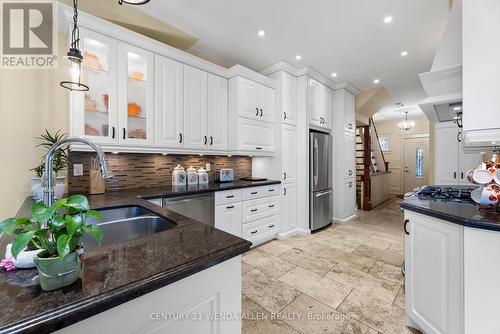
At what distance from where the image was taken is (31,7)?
1.99m

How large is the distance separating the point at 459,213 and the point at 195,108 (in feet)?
8.90

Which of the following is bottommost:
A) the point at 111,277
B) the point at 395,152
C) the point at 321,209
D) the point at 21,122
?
the point at 321,209

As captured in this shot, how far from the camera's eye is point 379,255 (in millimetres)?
2918

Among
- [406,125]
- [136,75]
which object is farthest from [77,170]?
[406,125]

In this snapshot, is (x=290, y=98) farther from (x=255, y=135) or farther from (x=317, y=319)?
(x=317, y=319)

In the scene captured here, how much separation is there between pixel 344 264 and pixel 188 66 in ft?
10.4

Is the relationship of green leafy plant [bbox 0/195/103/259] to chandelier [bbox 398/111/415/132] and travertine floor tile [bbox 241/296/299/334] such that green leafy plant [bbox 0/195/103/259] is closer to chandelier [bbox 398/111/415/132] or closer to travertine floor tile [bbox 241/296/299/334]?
travertine floor tile [bbox 241/296/299/334]

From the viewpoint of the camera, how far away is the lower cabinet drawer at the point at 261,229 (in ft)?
9.97

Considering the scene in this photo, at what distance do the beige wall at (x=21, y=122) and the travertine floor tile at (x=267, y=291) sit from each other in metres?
2.28

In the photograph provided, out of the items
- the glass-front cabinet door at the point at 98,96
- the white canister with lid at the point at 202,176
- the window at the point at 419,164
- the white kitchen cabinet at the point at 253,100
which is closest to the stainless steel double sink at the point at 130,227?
the glass-front cabinet door at the point at 98,96

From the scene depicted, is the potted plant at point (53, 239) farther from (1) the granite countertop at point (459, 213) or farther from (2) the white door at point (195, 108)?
(2) the white door at point (195, 108)

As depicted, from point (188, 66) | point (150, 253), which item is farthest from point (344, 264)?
point (188, 66)

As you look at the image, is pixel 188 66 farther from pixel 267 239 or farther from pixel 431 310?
pixel 431 310

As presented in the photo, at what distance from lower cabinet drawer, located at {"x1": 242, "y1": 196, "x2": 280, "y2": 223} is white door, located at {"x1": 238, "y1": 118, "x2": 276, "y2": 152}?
0.78 m
